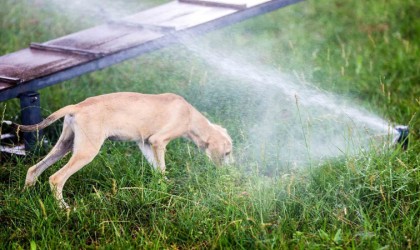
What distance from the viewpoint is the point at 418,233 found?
4590mm

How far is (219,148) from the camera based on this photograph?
581 cm

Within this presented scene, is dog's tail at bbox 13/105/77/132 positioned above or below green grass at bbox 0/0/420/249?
above

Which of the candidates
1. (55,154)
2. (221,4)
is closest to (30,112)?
(55,154)

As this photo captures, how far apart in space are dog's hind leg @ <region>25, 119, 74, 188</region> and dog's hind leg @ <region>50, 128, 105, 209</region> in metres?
0.21

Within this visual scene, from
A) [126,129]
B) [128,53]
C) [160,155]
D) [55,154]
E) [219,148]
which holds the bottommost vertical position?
[219,148]

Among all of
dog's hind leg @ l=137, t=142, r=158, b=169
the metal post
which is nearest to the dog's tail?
dog's hind leg @ l=137, t=142, r=158, b=169

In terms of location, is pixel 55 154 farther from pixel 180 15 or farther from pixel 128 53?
pixel 180 15

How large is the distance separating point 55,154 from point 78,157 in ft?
1.15

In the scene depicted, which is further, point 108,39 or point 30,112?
point 108,39

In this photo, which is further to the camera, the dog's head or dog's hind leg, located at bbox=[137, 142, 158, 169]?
the dog's head

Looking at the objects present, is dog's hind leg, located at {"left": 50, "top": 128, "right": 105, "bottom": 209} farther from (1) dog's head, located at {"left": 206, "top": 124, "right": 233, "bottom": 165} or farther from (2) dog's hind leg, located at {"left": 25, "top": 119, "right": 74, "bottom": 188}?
(1) dog's head, located at {"left": 206, "top": 124, "right": 233, "bottom": 165}

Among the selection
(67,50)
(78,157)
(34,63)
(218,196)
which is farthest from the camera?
(67,50)

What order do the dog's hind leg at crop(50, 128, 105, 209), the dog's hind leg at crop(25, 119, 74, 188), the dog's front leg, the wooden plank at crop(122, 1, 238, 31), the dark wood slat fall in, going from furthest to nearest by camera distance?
the wooden plank at crop(122, 1, 238, 31), the dark wood slat, the dog's front leg, the dog's hind leg at crop(25, 119, 74, 188), the dog's hind leg at crop(50, 128, 105, 209)

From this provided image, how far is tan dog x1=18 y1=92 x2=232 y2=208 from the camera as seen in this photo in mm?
5148
